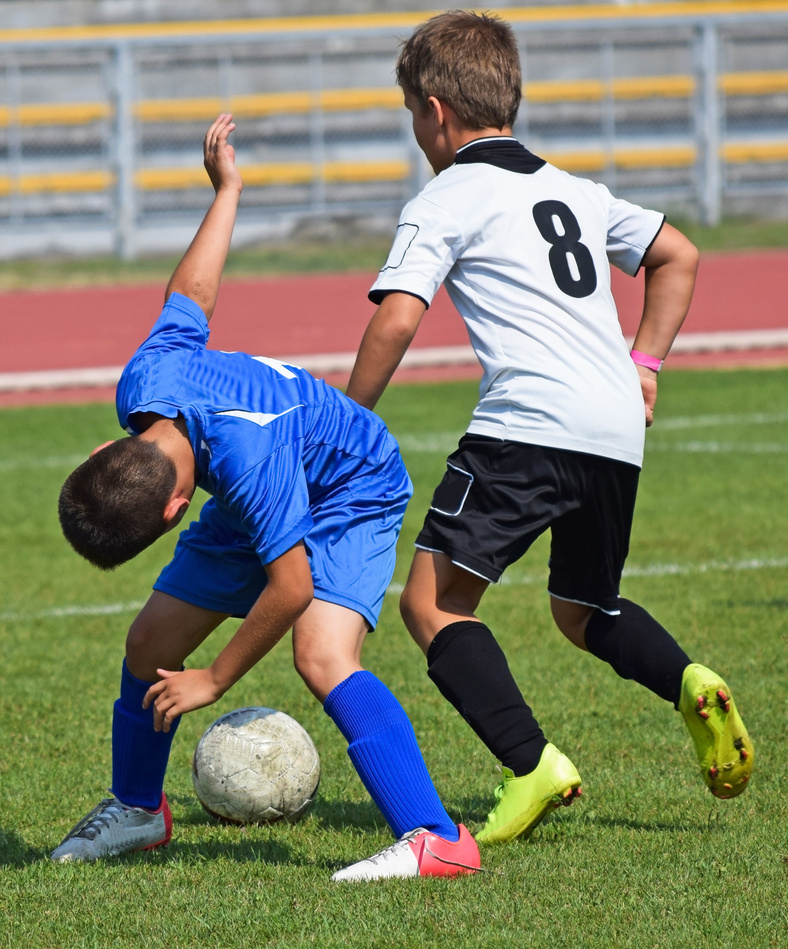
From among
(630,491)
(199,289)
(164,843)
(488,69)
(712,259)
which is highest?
(488,69)

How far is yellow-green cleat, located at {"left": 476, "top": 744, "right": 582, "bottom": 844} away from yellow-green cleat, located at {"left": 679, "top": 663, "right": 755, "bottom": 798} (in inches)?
12.5

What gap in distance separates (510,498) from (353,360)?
9558 millimetres

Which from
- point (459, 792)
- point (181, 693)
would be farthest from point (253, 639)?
point (459, 792)

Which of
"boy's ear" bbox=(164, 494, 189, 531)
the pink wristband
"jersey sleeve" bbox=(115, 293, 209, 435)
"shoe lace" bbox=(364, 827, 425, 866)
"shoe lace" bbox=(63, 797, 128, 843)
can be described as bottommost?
"shoe lace" bbox=(63, 797, 128, 843)

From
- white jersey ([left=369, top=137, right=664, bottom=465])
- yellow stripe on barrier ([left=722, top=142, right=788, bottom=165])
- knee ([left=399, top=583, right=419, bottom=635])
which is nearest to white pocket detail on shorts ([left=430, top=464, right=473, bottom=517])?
white jersey ([left=369, top=137, right=664, bottom=465])

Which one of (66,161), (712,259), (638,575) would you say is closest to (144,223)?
(66,161)

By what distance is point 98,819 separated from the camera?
345 centimetres

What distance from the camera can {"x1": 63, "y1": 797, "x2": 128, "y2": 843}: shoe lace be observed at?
3412mm

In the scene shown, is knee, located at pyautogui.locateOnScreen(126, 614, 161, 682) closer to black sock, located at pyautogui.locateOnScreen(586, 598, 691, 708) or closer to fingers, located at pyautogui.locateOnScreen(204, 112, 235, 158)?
black sock, located at pyautogui.locateOnScreen(586, 598, 691, 708)

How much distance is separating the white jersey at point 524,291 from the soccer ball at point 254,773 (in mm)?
1008

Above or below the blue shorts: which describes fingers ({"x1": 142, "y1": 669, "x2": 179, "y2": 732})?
below

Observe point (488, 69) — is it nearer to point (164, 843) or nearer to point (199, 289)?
point (199, 289)

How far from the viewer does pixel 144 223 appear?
1980cm

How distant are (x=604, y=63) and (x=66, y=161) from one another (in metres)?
8.10
